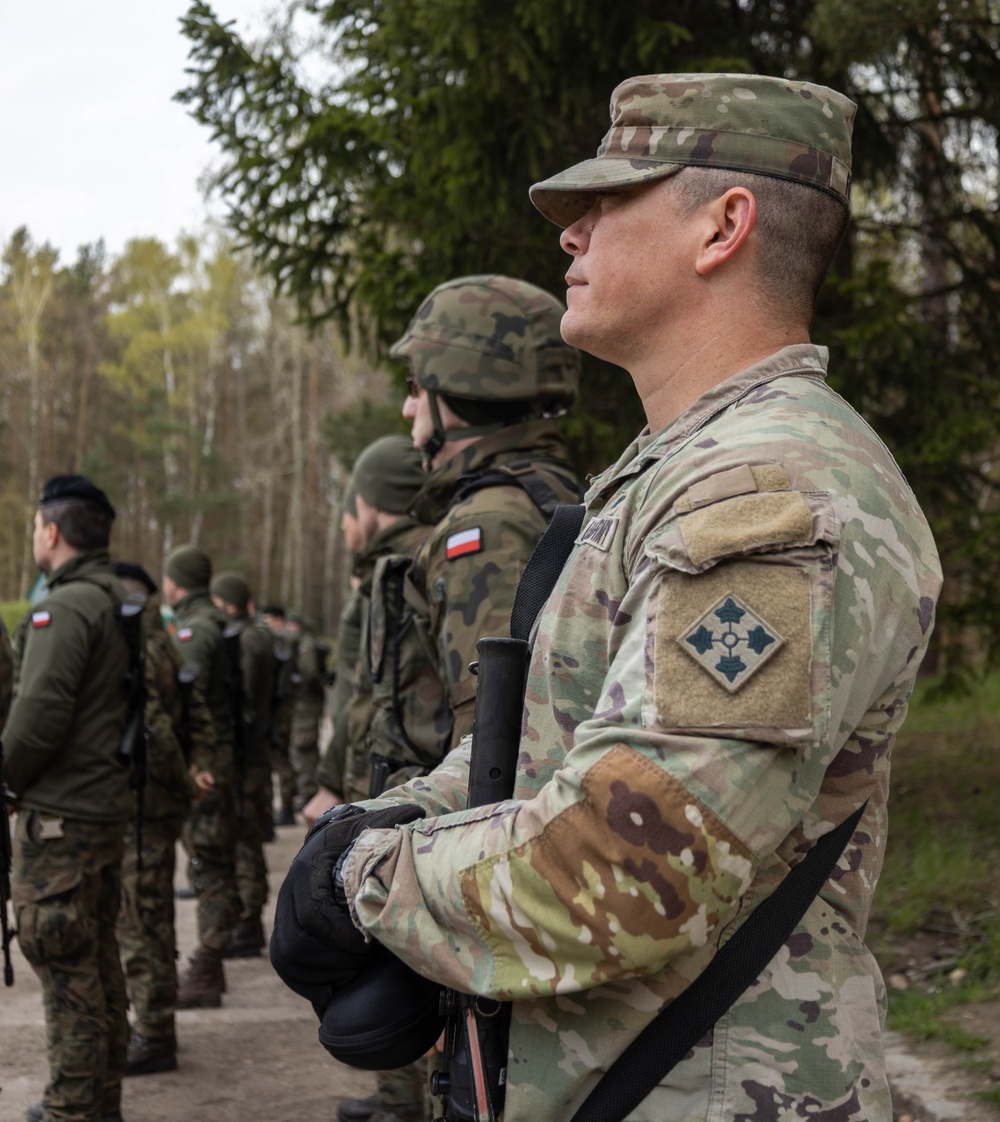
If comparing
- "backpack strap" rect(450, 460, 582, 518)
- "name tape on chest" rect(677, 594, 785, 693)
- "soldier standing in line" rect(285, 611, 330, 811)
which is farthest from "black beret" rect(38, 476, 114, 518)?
"soldier standing in line" rect(285, 611, 330, 811)

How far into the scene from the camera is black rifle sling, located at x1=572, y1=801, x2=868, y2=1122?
4.89ft

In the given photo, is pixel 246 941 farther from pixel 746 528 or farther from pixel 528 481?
pixel 746 528

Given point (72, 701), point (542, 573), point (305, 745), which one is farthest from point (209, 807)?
point (305, 745)

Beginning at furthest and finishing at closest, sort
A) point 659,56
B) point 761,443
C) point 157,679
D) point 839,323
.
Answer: point 839,323
point 659,56
point 157,679
point 761,443

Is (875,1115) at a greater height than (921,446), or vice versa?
(921,446)

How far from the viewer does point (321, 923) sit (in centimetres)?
157

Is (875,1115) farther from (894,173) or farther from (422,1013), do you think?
(894,173)

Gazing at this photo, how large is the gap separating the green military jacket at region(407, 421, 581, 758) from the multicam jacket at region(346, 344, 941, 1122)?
1.44 metres

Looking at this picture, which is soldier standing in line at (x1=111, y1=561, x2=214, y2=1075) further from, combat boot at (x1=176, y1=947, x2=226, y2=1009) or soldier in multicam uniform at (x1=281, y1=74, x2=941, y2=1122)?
soldier in multicam uniform at (x1=281, y1=74, x2=941, y2=1122)

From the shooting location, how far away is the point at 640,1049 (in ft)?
4.96

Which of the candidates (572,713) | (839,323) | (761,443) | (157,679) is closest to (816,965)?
(572,713)

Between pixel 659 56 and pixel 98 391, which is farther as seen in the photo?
pixel 98 391

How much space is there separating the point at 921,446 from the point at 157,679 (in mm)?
4162

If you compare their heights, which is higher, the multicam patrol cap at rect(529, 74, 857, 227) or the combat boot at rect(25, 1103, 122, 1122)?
the multicam patrol cap at rect(529, 74, 857, 227)
